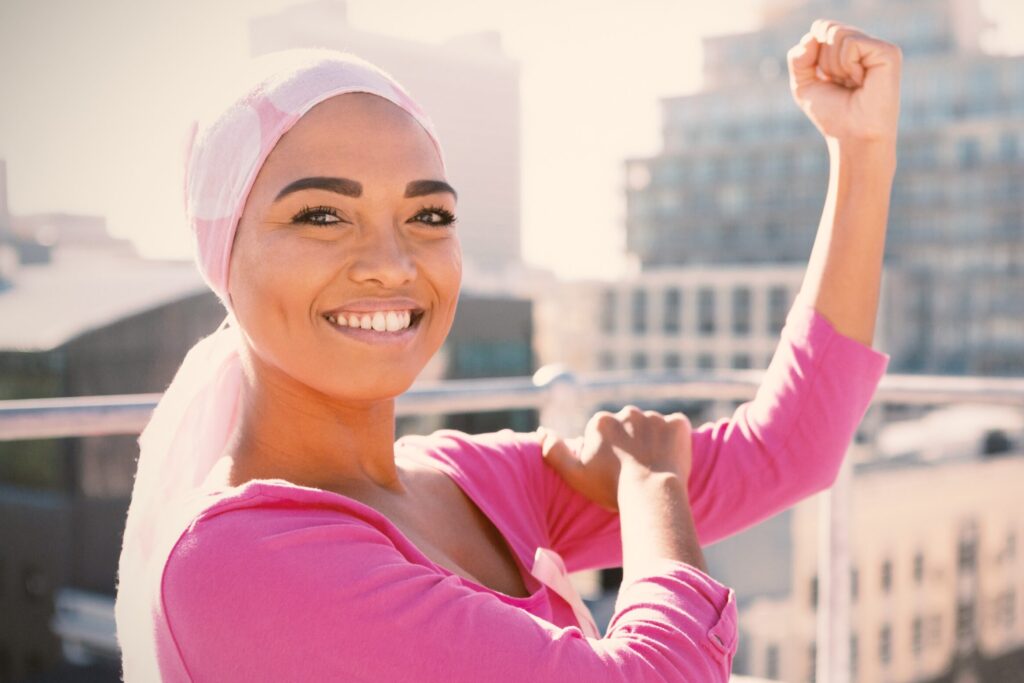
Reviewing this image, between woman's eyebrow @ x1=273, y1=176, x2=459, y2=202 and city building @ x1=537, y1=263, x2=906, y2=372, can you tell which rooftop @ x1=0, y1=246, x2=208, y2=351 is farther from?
woman's eyebrow @ x1=273, y1=176, x2=459, y2=202

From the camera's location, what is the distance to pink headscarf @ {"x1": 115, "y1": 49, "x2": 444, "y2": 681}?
815 mm

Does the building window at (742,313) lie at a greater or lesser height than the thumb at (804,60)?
lesser

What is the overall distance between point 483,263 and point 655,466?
181ft

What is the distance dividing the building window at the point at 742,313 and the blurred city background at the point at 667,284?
11cm

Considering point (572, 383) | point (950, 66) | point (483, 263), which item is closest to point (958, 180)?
point (950, 66)

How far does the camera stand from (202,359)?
98 cm

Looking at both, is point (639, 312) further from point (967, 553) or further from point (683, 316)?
point (967, 553)

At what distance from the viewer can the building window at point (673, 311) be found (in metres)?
60.2

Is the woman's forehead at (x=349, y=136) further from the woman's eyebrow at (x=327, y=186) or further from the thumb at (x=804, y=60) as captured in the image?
the thumb at (x=804, y=60)

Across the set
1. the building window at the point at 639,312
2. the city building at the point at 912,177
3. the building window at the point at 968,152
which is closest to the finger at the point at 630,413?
the city building at the point at 912,177

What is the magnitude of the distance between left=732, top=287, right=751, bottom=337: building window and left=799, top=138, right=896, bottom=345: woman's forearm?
191ft

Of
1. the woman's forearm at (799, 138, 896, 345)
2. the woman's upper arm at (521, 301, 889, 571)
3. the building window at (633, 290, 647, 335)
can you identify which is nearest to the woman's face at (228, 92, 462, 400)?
the woman's upper arm at (521, 301, 889, 571)

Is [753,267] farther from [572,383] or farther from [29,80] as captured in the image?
[572,383]

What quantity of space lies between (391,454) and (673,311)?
197 feet
